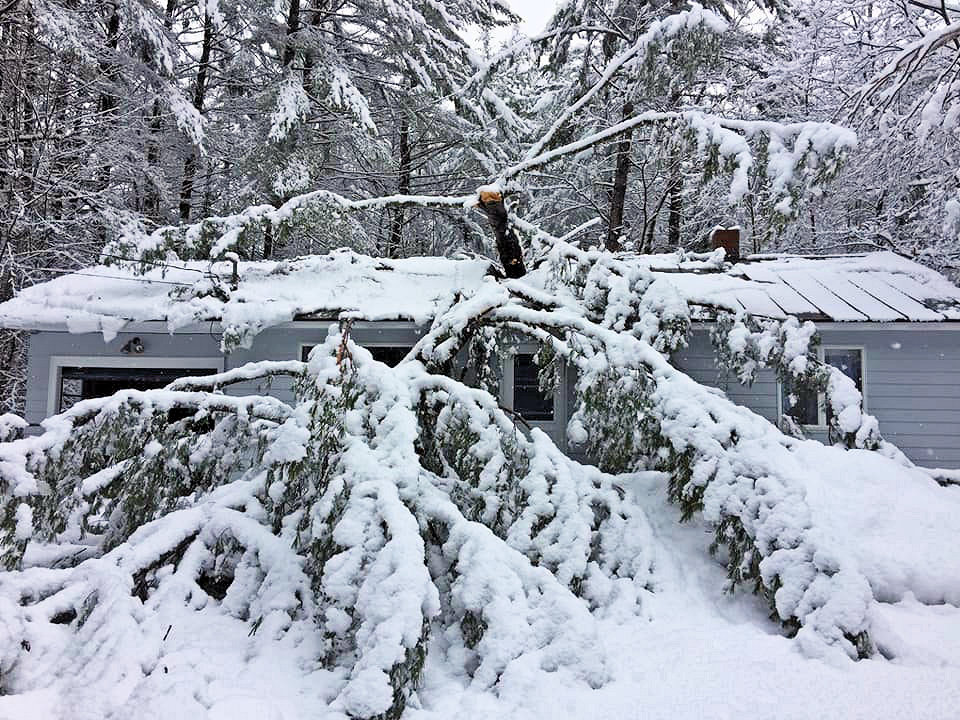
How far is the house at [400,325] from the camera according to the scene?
7.10 m

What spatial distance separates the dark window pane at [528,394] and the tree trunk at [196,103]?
7453 mm

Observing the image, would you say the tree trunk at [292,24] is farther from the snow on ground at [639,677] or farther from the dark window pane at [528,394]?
the snow on ground at [639,677]

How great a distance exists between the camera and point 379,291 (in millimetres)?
7883

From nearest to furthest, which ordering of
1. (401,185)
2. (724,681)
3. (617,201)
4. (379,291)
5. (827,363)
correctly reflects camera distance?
(724,681) < (827,363) < (379,291) < (617,201) < (401,185)

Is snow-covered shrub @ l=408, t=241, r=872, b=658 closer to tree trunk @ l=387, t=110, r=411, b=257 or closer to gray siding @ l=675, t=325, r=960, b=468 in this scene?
gray siding @ l=675, t=325, r=960, b=468

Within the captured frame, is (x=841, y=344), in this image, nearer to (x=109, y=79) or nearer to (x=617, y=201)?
(x=617, y=201)

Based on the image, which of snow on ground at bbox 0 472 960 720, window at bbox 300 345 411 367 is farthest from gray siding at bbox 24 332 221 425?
snow on ground at bbox 0 472 960 720

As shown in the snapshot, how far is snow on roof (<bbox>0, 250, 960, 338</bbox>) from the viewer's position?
23.0 ft

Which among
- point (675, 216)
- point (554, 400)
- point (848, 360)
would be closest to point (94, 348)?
point (554, 400)

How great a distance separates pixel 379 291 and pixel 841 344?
554cm

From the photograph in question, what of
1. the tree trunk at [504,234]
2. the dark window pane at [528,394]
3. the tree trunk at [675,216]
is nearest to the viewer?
the tree trunk at [504,234]

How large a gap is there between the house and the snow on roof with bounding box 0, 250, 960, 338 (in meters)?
0.02

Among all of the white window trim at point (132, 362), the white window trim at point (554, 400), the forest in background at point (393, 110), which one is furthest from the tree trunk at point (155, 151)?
the white window trim at point (554, 400)

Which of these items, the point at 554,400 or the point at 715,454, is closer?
the point at 715,454
